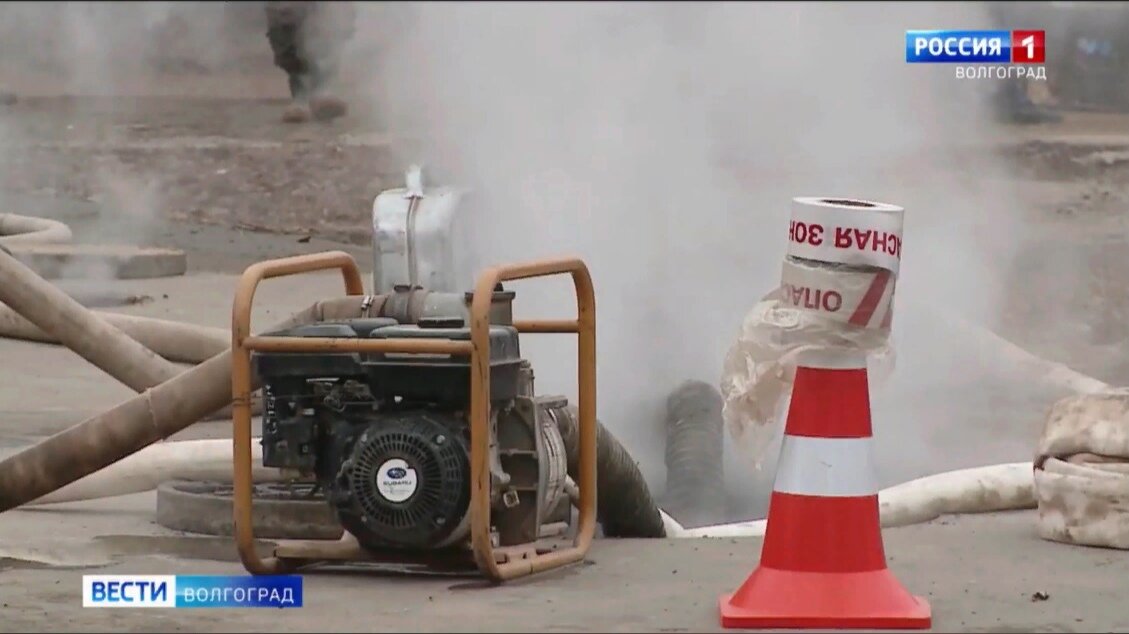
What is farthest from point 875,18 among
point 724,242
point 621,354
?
point 621,354

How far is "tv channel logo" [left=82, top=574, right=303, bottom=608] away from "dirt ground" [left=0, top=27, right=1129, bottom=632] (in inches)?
2.9

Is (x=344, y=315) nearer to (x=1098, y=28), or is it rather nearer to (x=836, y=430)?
(x=836, y=430)

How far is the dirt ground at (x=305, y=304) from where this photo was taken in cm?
420

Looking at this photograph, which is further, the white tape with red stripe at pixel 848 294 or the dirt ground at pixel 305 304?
the dirt ground at pixel 305 304

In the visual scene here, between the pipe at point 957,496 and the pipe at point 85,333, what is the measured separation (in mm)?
1804

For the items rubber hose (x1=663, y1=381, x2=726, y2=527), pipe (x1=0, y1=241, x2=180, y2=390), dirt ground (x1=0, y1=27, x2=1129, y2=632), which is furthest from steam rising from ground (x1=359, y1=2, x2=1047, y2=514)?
pipe (x1=0, y1=241, x2=180, y2=390)

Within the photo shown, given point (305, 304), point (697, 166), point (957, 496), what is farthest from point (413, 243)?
point (697, 166)

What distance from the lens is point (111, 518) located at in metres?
5.74

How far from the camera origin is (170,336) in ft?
23.4

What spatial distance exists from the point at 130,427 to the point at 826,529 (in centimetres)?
202

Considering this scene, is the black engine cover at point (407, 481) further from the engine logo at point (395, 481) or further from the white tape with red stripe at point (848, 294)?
the white tape with red stripe at point (848, 294)

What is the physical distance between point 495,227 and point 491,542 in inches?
101

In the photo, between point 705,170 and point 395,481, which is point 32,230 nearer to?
point 705,170

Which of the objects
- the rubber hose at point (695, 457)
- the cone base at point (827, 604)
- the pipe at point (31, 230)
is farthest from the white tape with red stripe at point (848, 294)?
the pipe at point (31, 230)
